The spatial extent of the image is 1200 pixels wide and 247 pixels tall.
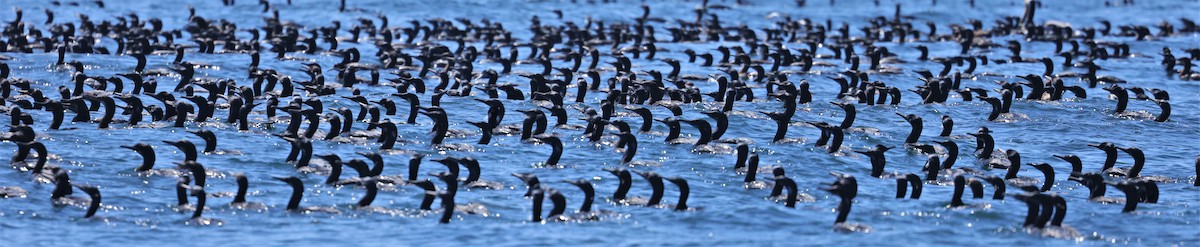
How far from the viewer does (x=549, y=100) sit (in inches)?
1702

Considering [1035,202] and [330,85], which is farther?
[330,85]

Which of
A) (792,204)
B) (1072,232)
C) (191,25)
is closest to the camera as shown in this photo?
(1072,232)

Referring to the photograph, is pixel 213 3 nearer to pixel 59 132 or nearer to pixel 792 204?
pixel 59 132

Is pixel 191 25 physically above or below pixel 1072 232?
below

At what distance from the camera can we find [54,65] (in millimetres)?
50219

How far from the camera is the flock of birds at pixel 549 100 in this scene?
28.9 meters

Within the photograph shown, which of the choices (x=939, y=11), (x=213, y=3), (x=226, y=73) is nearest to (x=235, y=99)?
(x=226, y=73)

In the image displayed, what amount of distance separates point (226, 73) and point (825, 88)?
646 inches

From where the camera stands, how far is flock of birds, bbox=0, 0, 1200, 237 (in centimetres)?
2891

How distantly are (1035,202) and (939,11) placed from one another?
65369mm

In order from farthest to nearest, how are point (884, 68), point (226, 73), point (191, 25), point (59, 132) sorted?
1. point (191, 25)
2. point (884, 68)
3. point (226, 73)
4. point (59, 132)

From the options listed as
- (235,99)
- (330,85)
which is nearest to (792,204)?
(235,99)

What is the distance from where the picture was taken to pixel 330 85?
47281mm

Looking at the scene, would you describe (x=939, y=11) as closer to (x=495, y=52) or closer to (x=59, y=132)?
(x=495, y=52)
